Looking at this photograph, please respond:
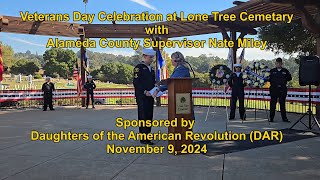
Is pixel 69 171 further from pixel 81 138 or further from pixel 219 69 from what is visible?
pixel 219 69

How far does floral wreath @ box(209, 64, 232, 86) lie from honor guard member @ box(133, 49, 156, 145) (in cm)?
465

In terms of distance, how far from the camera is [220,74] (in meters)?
10.4

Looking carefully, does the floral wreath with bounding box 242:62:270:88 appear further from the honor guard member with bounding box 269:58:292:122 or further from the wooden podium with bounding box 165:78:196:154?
the wooden podium with bounding box 165:78:196:154

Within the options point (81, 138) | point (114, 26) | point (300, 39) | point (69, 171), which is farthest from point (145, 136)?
point (300, 39)

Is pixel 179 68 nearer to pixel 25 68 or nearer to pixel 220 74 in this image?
pixel 220 74

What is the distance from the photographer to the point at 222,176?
400 centimetres

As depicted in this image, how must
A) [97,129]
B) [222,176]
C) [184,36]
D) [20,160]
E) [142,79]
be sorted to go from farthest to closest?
[184,36] → [97,129] → [142,79] → [20,160] → [222,176]

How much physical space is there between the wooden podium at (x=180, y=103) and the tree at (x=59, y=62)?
48941mm

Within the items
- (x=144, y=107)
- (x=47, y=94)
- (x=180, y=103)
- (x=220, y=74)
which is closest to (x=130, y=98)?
(x=47, y=94)

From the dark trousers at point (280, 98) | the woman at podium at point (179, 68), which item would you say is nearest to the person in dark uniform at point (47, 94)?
the dark trousers at point (280, 98)

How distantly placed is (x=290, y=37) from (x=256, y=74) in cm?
645

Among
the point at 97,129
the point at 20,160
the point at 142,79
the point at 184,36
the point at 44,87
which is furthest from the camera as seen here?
the point at 184,36

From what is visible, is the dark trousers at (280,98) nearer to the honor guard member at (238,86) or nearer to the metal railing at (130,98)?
the honor guard member at (238,86)

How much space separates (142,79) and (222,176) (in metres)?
2.71
